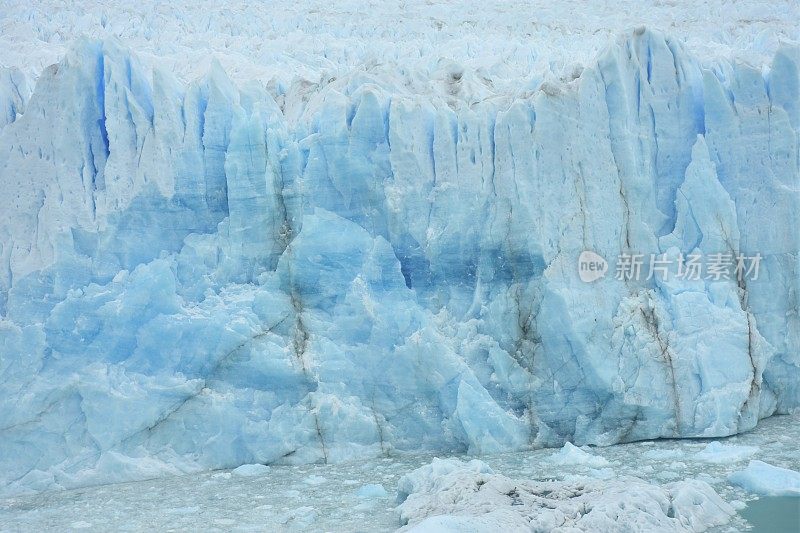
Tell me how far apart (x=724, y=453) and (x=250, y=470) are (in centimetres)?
342

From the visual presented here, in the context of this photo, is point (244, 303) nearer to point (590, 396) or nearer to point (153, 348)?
point (153, 348)

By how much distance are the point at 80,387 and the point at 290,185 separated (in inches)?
85.1

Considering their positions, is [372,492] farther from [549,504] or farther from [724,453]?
[724,453]

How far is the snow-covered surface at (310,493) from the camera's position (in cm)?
488

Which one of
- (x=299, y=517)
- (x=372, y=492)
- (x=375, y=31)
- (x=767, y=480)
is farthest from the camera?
(x=375, y=31)

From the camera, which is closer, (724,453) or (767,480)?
(767,480)

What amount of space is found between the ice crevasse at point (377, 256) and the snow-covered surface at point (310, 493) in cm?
22

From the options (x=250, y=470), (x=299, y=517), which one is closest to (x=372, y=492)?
(x=299, y=517)

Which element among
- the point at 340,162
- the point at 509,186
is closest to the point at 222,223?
the point at 340,162

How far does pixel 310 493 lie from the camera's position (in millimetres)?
5336

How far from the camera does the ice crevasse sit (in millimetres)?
5953

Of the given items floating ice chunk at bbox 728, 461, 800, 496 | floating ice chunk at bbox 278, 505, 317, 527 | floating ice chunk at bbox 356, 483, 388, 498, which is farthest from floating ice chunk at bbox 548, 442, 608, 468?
floating ice chunk at bbox 278, 505, 317, 527

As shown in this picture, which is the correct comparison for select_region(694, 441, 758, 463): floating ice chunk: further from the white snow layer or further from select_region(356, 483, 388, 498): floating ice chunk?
select_region(356, 483, 388, 498): floating ice chunk

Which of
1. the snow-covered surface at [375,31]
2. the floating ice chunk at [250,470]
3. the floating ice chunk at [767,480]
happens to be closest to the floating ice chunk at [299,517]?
the floating ice chunk at [250,470]
